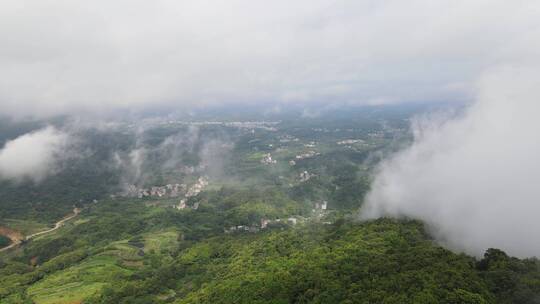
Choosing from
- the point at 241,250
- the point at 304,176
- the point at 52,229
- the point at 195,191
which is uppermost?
the point at 304,176

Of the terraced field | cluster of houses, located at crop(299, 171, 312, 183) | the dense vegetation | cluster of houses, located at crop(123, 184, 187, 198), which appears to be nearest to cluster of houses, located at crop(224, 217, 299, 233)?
the dense vegetation

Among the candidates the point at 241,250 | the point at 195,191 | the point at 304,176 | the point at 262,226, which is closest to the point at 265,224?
the point at 262,226

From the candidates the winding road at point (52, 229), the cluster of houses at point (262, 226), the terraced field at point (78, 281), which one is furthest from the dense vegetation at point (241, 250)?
the winding road at point (52, 229)

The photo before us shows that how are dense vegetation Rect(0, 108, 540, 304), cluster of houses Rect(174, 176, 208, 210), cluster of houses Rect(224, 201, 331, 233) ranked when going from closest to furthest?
dense vegetation Rect(0, 108, 540, 304) → cluster of houses Rect(224, 201, 331, 233) → cluster of houses Rect(174, 176, 208, 210)

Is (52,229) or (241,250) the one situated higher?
(241,250)

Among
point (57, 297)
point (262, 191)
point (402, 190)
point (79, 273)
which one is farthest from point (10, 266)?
point (402, 190)

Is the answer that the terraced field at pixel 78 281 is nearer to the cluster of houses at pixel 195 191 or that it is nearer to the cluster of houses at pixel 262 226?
the cluster of houses at pixel 262 226

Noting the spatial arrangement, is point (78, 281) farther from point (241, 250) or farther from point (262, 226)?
point (262, 226)

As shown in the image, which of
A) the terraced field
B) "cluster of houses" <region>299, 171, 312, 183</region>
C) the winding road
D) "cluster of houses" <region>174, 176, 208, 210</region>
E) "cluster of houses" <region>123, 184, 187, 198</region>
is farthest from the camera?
"cluster of houses" <region>123, 184, 187, 198</region>

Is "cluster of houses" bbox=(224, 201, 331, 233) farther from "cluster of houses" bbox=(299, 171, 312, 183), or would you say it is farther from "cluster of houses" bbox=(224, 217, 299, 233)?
"cluster of houses" bbox=(299, 171, 312, 183)

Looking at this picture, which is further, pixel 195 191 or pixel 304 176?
pixel 304 176

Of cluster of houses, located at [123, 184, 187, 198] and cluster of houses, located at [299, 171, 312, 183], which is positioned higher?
cluster of houses, located at [299, 171, 312, 183]
